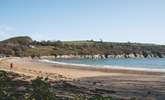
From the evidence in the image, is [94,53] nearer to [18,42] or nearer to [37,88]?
[18,42]

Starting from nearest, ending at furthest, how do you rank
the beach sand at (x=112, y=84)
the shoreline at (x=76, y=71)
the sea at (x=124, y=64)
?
the beach sand at (x=112, y=84) → the shoreline at (x=76, y=71) → the sea at (x=124, y=64)

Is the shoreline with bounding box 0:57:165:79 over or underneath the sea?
over

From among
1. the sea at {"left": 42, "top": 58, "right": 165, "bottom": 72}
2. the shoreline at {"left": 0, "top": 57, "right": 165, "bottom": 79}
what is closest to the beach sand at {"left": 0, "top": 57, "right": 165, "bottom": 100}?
the shoreline at {"left": 0, "top": 57, "right": 165, "bottom": 79}

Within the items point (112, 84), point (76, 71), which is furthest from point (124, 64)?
point (112, 84)

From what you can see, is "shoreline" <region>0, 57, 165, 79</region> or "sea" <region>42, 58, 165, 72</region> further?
"sea" <region>42, 58, 165, 72</region>

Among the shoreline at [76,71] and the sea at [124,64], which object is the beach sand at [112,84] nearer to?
the shoreline at [76,71]

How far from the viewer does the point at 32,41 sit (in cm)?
19638

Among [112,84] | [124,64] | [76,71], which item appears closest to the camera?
[112,84]

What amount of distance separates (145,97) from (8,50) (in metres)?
132

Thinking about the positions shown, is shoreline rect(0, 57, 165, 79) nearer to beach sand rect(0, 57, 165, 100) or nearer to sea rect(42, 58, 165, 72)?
beach sand rect(0, 57, 165, 100)

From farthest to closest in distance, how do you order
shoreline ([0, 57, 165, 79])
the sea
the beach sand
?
the sea → shoreline ([0, 57, 165, 79]) → the beach sand

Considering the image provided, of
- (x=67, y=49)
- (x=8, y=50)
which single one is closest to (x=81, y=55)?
(x=67, y=49)

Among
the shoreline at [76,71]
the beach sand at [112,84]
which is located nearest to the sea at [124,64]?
the shoreline at [76,71]

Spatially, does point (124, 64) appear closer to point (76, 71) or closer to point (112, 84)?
point (76, 71)
